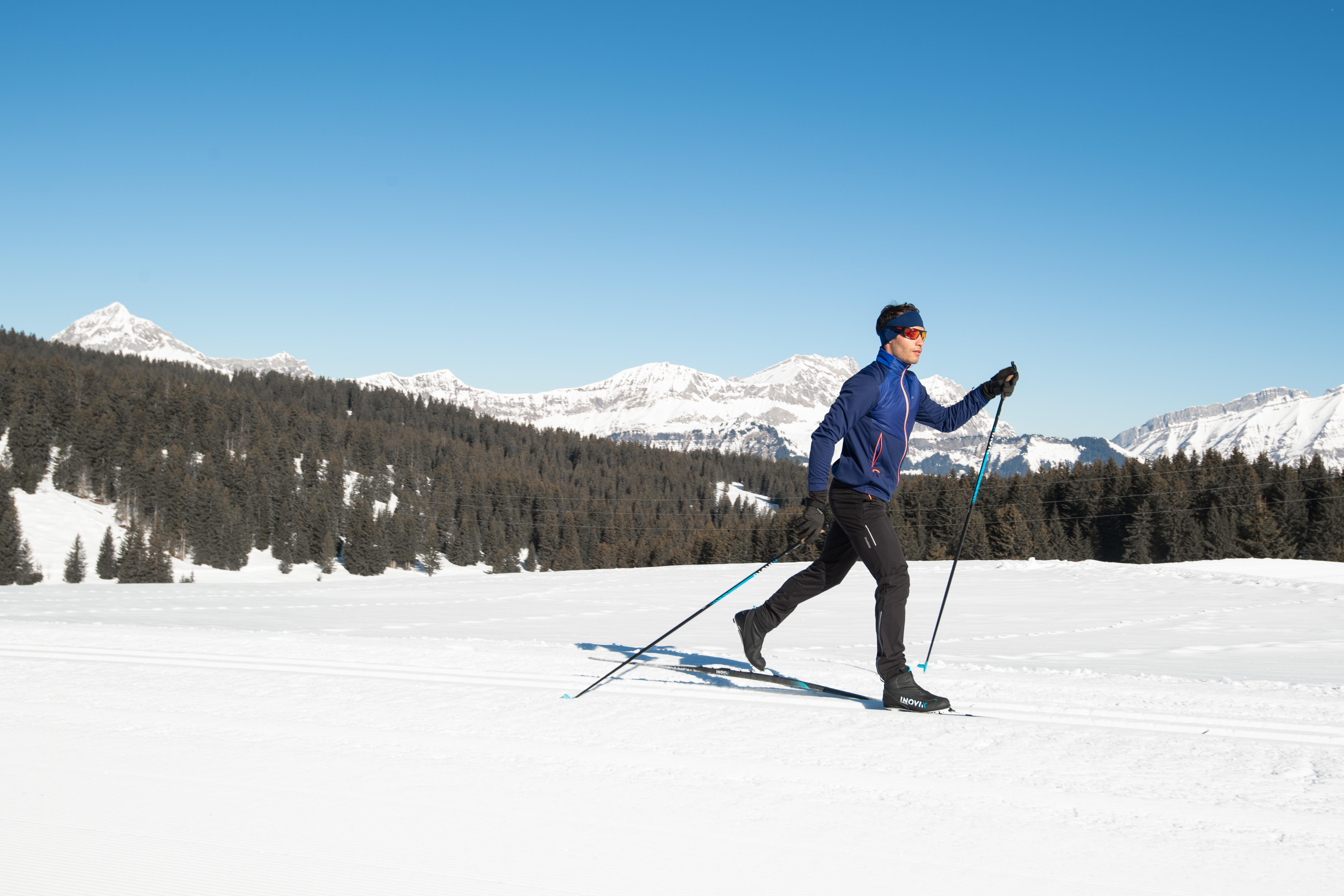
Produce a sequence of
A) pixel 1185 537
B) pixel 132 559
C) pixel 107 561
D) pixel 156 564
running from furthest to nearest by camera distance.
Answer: pixel 107 561 < pixel 132 559 < pixel 156 564 < pixel 1185 537

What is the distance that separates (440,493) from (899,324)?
111 meters

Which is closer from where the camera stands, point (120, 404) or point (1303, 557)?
point (1303, 557)

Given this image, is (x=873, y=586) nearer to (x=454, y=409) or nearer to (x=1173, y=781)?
Answer: (x=1173, y=781)

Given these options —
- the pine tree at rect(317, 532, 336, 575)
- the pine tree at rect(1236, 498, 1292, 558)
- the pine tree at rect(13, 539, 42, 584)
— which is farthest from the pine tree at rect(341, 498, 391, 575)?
the pine tree at rect(1236, 498, 1292, 558)

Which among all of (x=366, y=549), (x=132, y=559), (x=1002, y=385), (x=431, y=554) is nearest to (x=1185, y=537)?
(x=1002, y=385)

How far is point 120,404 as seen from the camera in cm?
10150

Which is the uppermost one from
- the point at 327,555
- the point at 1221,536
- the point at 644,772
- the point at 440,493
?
the point at 440,493

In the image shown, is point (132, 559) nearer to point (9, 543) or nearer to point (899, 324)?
point (9, 543)

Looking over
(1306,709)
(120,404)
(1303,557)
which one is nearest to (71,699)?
(1306,709)

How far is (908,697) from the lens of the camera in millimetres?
4609

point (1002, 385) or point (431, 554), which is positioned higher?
point (1002, 385)

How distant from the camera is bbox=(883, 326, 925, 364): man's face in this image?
508cm

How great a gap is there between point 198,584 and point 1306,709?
18.4 m

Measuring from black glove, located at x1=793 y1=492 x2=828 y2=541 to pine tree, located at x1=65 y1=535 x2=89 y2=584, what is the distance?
7372cm
